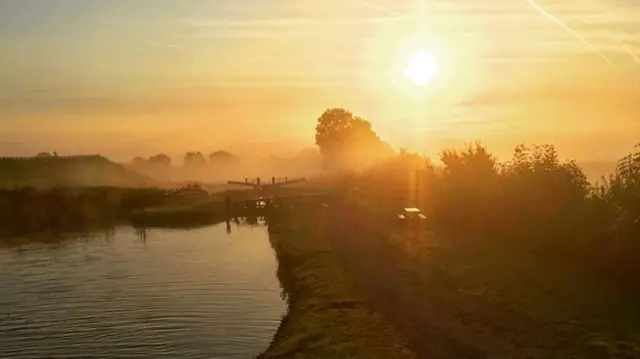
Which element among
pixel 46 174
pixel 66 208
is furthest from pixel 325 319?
pixel 46 174

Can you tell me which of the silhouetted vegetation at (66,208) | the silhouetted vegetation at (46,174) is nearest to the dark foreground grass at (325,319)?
the silhouetted vegetation at (66,208)

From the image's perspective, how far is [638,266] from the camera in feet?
122

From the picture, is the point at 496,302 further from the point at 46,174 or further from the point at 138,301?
the point at 46,174

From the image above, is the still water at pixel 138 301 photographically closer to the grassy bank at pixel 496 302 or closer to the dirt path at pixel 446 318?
the dirt path at pixel 446 318

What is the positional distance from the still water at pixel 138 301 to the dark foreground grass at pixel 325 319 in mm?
1357

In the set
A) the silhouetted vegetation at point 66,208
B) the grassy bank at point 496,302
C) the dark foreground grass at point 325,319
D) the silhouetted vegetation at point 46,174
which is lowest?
the dark foreground grass at point 325,319

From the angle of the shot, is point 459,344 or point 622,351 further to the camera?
point 459,344

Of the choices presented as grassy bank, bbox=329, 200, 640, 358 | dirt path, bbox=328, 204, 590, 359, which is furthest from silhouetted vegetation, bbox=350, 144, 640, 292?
dirt path, bbox=328, 204, 590, 359

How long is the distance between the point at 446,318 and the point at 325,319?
6.15m

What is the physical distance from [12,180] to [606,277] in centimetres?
15112

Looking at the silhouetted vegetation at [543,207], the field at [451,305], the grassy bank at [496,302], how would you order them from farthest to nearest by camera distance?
the silhouetted vegetation at [543,207] → the field at [451,305] → the grassy bank at [496,302]

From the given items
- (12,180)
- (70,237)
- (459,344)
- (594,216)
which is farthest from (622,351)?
(12,180)

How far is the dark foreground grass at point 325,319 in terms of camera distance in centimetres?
2847

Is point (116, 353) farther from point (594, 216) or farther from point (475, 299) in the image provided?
point (594, 216)
